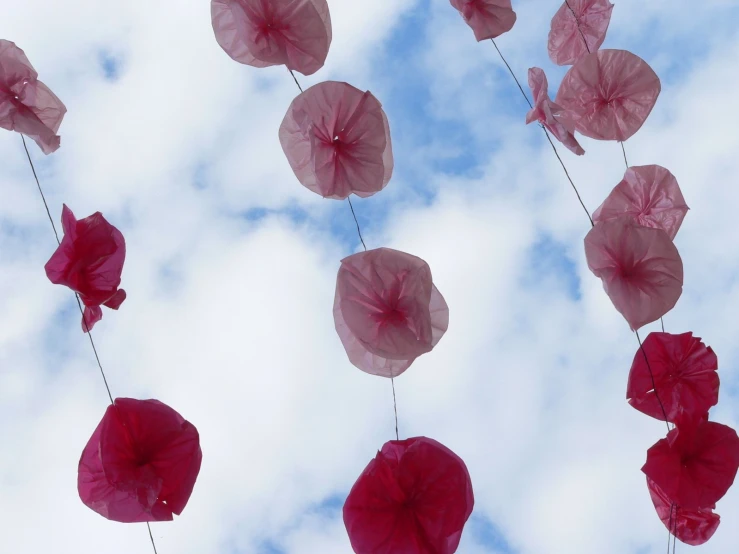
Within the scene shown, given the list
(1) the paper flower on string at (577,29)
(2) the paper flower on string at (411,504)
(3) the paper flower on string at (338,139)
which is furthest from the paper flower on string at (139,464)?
(1) the paper flower on string at (577,29)

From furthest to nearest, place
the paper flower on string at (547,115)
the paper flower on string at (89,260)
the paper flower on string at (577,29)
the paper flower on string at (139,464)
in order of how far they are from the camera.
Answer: the paper flower on string at (577,29), the paper flower on string at (547,115), the paper flower on string at (89,260), the paper flower on string at (139,464)

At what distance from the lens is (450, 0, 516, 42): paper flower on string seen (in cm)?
220

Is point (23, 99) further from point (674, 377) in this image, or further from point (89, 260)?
point (674, 377)

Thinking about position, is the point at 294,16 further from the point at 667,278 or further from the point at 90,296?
the point at 667,278

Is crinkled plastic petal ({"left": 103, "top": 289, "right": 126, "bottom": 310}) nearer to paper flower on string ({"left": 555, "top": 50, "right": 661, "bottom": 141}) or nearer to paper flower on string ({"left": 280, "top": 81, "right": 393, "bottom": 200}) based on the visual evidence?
paper flower on string ({"left": 280, "top": 81, "right": 393, "bottom": 200})

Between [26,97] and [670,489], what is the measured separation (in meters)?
1.93

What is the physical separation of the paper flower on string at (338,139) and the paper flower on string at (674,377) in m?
0.88

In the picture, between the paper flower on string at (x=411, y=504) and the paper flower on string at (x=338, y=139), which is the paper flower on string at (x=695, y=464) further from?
the paper flower on string at (x=338, y=139)

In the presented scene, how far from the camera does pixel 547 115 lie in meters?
1.98

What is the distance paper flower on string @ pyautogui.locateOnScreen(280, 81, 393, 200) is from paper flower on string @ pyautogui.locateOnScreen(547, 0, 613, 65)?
907 millimetres

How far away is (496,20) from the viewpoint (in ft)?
7.25

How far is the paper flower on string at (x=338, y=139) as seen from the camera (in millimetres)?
1812

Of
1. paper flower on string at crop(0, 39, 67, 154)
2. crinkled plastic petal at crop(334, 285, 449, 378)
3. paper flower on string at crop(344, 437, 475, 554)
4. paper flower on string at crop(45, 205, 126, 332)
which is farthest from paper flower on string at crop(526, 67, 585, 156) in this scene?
paper flower on string at crop(0, 39, 67, 154)

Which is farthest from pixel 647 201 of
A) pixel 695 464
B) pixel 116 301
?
pixel 116 301
